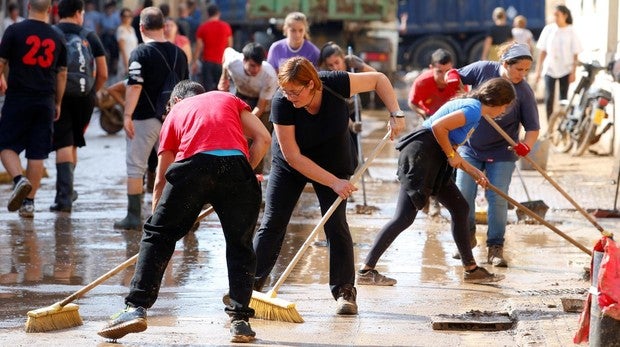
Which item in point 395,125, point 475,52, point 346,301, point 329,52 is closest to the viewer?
point 395,125

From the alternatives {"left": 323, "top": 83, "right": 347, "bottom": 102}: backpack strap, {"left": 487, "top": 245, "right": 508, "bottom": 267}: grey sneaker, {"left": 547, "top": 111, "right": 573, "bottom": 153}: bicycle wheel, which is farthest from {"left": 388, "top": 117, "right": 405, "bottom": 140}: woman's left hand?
{"left": 547, "top": 111, "right": 573, "bottom": 153}: bicycle wheel

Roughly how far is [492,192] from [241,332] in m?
3.44

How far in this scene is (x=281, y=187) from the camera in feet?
27.3

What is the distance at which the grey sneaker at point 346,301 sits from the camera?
27.1 feet

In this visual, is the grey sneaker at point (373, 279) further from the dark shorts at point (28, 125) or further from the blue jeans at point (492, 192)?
the dark shorts at point (28, 125)

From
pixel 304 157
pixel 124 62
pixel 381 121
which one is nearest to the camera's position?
pixel 304 157

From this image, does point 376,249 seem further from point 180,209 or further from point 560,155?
point 560,155

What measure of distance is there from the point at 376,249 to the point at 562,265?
5.45 ft

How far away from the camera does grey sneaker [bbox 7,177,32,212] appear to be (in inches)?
462

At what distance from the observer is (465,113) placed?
9.00m

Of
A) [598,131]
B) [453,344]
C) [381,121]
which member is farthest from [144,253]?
[381,121]

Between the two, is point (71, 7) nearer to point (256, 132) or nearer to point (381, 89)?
point (381, 89)

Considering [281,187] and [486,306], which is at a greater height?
[281,187]

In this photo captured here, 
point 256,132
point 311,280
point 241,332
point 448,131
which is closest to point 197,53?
point 311,280
